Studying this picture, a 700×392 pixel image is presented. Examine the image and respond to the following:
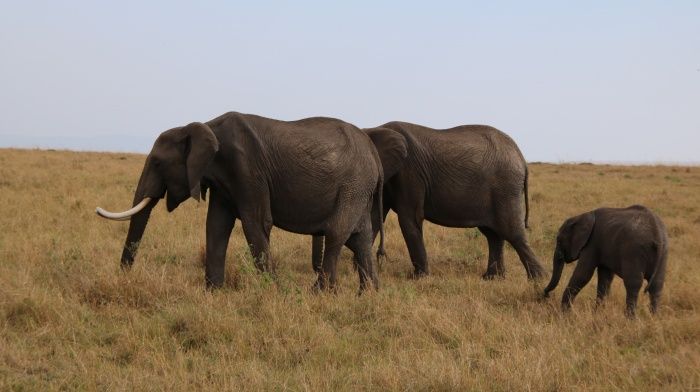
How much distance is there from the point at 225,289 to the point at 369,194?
199 cm

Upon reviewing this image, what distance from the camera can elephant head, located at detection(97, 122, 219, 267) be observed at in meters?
7.58

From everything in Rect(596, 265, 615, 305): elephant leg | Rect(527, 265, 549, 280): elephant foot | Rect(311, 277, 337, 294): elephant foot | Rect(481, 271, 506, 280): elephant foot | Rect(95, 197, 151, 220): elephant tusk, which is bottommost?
Rect(481, 271, 506, 280): elephant foot

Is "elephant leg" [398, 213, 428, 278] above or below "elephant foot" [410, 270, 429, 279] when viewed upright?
above

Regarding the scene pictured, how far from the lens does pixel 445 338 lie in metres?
6.25

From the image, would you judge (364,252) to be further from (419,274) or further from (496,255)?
(496,255)

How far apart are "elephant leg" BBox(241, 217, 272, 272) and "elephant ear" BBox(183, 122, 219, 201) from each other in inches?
25.4

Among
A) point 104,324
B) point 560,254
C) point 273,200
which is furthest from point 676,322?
point 104,324

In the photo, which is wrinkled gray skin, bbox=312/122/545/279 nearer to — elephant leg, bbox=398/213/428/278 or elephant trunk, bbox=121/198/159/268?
elephant leg, bbox=398/213/428/278

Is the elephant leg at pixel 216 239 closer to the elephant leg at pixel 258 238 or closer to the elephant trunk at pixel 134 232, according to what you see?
the elephant leg at pixel 258 238

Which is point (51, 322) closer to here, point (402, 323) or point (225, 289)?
point (225, 289)

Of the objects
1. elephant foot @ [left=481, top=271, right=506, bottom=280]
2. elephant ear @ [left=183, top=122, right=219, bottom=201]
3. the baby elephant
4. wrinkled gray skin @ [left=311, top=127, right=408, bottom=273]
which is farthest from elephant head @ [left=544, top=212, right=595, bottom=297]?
elephant ear @ [left=183, top=122, right=219, bottom=201]

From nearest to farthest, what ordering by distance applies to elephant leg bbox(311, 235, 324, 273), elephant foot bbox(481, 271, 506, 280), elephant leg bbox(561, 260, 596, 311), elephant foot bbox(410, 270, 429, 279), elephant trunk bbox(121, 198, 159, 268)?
elephant leg bbox(561, 260, 596, 311)
elephant trunk bbox(121, 198, 159, 268)
elephant leg bbox(311, 235, 324, 273)
elephant foot bbox(410, 270, 429, 279)
elephant foot bbox(481, 271, 506, 280)

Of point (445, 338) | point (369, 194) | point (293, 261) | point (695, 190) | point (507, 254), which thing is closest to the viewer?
point (445, 338)

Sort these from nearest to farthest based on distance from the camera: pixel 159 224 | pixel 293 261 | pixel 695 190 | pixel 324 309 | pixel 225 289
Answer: pixel 324 309 < pixel 225 289 < pixel 293 261 < pixel 159 224 < pixel 695 190
